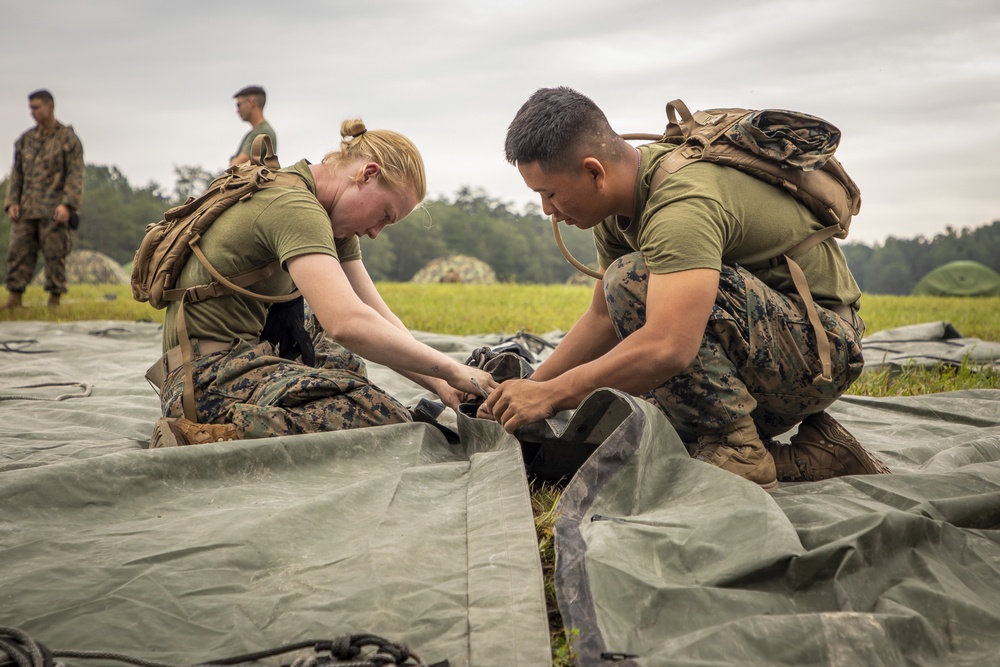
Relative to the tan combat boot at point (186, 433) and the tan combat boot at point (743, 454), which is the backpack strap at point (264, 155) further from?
the tan combat boot at point (743, 454)

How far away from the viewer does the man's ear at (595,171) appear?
242 centimetres

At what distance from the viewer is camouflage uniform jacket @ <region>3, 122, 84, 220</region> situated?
8.54 m

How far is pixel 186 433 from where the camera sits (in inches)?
102

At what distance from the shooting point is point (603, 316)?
2.85 metres

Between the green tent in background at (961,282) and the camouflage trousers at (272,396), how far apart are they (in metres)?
20.2

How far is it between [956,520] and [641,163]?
1293mm

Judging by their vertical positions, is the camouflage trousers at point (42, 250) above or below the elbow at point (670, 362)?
above

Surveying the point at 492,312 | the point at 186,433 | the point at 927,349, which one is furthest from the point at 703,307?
the point at 492,312

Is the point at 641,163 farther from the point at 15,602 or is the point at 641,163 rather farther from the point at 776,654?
the point at 15,602

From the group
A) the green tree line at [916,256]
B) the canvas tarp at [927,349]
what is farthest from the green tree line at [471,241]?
the canvas tarp at [927,349]

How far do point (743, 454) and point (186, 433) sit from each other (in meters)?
1.70

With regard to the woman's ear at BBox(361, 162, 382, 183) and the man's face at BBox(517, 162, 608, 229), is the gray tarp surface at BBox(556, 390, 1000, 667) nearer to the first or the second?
the man's face at BBox(517, 162, 608, 229)

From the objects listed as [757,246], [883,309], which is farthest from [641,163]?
[883,309]

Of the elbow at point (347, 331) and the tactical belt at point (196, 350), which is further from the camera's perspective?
the tactical belt at point (196, 350)
